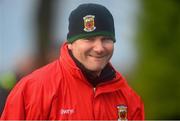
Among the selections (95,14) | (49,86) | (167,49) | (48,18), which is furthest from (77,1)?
(167,49)

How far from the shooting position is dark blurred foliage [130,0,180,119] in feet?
11.3

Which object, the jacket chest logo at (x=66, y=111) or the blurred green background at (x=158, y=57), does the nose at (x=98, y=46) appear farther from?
the blurred green background at (x=158, y=57)

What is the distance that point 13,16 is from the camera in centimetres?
280

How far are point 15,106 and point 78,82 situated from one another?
29 centimetres

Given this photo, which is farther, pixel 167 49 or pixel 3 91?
pixel 167 49

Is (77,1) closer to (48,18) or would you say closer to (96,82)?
(48,18)

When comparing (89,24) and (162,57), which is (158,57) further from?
(89,24)

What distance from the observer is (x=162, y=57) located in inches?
142

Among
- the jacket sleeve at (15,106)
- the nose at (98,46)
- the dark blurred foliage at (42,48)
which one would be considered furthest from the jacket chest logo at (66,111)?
the dark blurred foliage at (42,48)

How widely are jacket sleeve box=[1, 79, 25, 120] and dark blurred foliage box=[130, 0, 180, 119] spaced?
120 centimetres

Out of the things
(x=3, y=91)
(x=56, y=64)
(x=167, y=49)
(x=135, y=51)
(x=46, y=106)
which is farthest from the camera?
(x=167, y=49)

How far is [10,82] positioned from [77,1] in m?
0.49

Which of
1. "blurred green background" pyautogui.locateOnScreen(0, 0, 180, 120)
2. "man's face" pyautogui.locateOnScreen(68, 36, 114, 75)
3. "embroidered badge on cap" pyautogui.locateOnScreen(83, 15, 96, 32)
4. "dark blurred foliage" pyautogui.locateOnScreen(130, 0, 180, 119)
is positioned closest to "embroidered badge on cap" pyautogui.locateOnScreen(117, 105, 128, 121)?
"man's face" pyautogui.locateOnScreen(68, 36, 114, 75)

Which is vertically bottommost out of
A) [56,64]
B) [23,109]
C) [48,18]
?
[23,109]
